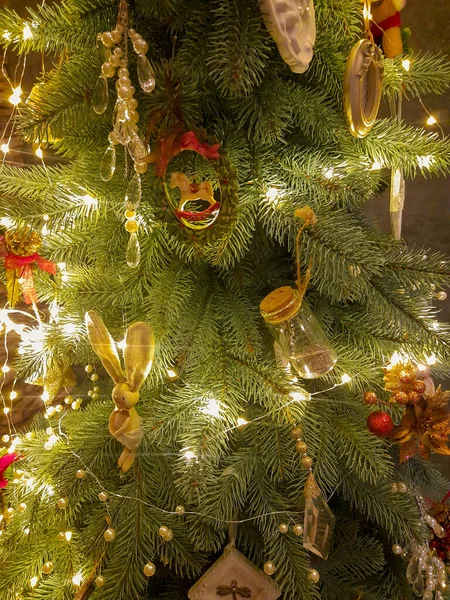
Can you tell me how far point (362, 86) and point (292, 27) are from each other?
0.18m

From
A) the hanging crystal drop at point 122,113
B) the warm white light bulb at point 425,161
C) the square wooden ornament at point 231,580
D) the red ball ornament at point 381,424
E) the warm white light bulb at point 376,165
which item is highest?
the hanging crystal drop at point 122,113

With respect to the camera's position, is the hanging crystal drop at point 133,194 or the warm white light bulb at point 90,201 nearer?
the hanging crystal drop at point 133,194

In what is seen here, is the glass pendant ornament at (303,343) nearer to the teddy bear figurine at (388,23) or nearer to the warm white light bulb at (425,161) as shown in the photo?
the warm white light bulb at (425,161)

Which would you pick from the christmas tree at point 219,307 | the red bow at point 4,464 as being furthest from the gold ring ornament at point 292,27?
the red bow at point 4,464

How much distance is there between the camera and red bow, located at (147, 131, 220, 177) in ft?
2.06

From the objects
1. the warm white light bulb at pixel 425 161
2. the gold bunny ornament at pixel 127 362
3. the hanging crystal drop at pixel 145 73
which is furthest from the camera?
the warm white light bulb at pixel 425 161

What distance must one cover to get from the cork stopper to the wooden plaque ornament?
30 cm

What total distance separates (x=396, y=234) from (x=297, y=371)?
15.5 inches

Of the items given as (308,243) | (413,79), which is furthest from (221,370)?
(413,79)

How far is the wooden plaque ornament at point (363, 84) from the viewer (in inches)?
28.0

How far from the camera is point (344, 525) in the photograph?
851 millimetres

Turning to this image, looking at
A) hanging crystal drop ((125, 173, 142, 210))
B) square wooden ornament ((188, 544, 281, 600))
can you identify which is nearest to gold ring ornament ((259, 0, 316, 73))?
hanging crystal drop ((125, 173, 142, 210))

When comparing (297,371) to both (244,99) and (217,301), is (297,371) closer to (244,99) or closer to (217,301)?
(217,301)

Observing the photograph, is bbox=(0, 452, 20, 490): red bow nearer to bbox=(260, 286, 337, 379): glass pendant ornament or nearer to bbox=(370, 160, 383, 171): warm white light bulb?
bbox=(260, 286, 337, 379): glass pendant ornament
